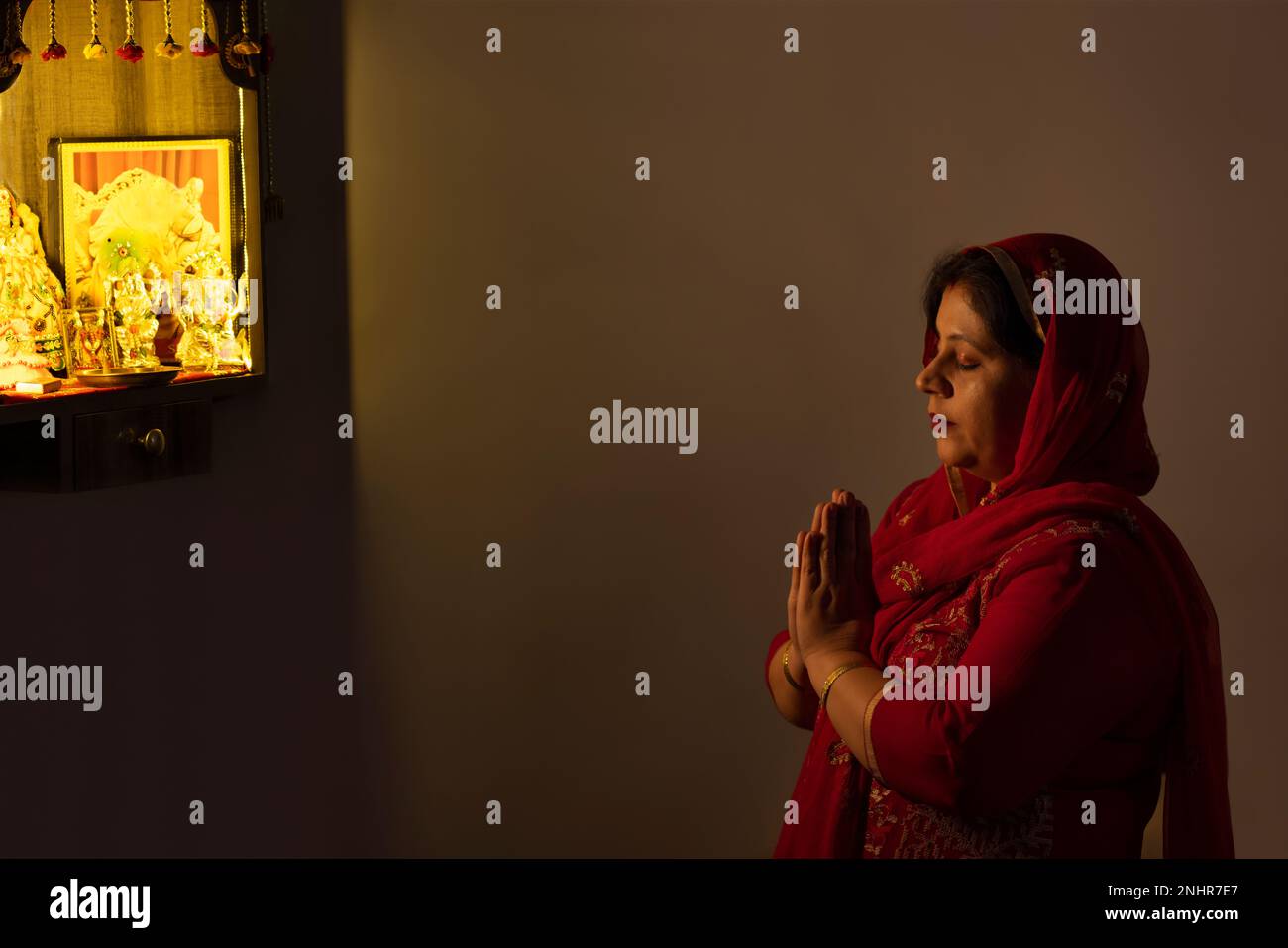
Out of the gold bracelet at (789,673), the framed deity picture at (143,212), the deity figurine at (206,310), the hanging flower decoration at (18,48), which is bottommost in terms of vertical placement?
the gold bracelet at (789,673)

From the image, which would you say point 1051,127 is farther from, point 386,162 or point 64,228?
point 64,228

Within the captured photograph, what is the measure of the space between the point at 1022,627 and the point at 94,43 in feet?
4.40

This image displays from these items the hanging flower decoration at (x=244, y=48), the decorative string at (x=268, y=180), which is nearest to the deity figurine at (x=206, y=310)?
the decorative string at (x=268, y=180)

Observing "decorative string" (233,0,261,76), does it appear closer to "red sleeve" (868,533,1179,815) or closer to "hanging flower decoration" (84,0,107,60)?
"hanging flower decoration" (84,0,107,60)

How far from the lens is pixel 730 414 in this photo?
6.82ft

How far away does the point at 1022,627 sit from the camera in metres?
1.12

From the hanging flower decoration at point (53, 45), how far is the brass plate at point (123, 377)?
0.40 metres

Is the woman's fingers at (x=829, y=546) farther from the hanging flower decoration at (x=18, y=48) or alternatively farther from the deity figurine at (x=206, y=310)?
the hanging flower decoration at (x=18, y=48)

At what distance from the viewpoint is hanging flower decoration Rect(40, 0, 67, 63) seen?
1.46 meters

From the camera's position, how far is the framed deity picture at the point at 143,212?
1551 mm

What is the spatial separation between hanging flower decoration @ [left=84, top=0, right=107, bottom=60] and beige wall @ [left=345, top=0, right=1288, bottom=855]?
21.3 inches
